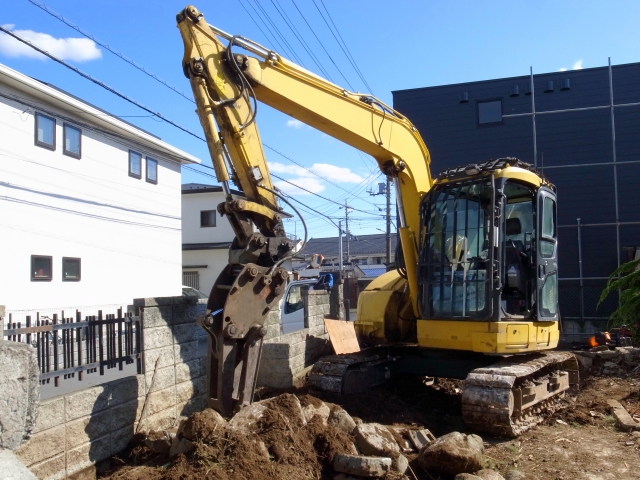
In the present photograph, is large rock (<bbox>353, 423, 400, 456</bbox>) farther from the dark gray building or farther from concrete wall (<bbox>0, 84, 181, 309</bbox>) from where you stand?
the dark gray building

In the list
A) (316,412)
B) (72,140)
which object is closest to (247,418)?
(316,412)

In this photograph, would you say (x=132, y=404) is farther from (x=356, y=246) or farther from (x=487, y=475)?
(x=356, y=246)

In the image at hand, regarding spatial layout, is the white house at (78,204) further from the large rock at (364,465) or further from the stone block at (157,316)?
the large rock at (364,465)

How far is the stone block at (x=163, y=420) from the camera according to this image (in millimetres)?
5918

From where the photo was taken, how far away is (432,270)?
7.50 m

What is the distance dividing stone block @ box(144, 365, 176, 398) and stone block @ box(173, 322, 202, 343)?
13.1 inches

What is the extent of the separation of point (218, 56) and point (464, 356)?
479 cm

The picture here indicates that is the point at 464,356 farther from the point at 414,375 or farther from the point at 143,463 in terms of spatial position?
the point at 143,463

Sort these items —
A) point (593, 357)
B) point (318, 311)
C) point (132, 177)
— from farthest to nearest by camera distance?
point (132, 177)
point (593, 357)
point (318, 311)

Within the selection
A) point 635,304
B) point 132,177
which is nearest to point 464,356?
point 635,304

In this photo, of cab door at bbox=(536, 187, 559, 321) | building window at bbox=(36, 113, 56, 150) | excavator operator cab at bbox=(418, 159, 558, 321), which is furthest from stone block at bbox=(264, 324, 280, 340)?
building window at bbox=(36, 113, 56, 150)

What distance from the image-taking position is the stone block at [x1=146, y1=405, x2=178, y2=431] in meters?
5.92

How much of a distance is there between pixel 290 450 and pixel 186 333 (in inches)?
85.7

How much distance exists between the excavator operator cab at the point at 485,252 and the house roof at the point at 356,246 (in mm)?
47417
